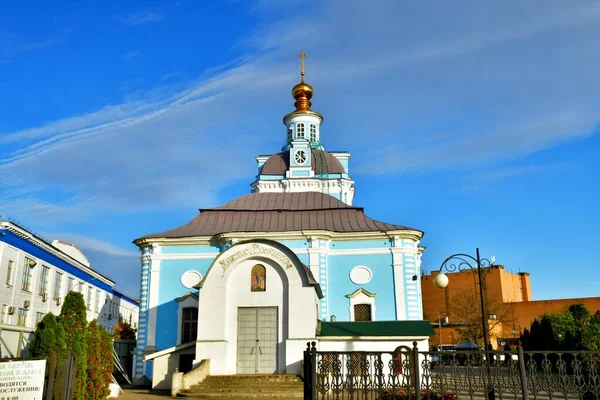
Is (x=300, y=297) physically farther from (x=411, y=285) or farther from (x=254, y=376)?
(x=411, y=285)

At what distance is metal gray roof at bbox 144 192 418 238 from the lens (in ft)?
82.8

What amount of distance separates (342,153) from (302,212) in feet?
36.4

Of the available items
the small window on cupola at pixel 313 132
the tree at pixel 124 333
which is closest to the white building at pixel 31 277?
the tree at pixel 124 333

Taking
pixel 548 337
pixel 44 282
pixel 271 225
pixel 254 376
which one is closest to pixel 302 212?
pixel 271 225

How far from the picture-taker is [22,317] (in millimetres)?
25594

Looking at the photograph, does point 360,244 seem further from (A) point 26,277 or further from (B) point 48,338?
(A) point 26,277

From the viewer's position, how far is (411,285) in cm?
2412

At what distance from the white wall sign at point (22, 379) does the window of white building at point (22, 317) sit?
18.0 meters

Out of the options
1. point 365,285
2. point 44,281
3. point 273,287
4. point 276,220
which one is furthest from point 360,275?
point 44,281

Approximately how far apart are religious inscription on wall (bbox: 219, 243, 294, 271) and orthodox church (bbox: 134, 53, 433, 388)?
0.12ft

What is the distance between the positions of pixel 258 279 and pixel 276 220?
6021 mm

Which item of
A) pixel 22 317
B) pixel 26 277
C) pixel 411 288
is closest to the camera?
pixel 411 288

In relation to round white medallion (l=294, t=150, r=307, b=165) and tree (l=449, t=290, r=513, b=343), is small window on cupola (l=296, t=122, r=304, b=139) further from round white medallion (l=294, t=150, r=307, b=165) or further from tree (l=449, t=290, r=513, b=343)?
tree (l=449, t=290, r=513, b=343)

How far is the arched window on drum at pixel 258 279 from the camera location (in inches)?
797
